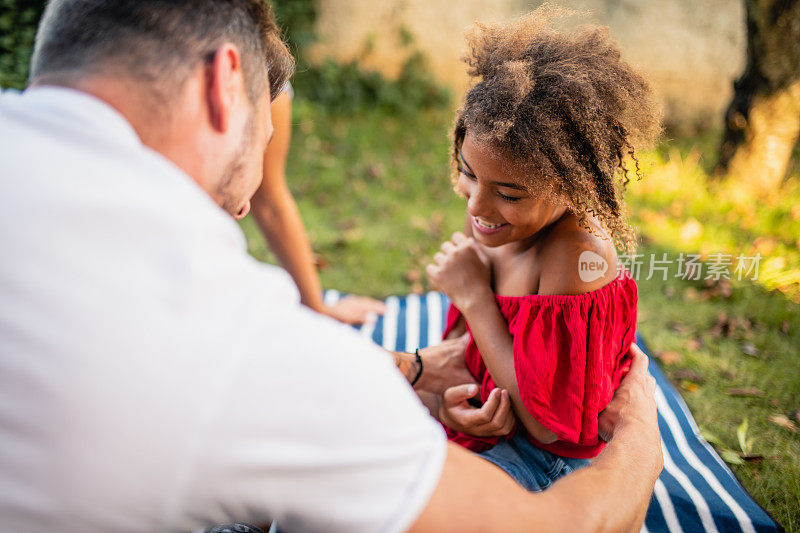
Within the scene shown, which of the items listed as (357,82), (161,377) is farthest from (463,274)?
(357,82)

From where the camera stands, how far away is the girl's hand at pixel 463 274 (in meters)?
2.11

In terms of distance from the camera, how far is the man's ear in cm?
126

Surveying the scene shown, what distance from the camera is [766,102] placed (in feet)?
15.3

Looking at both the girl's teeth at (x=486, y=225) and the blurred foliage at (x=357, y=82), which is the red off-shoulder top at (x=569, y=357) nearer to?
the girl's teeth at (x=486, y=225)

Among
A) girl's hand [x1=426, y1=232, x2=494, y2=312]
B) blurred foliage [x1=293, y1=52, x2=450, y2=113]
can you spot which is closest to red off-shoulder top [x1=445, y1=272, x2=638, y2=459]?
girl's hand [x1=426, y1=232, x2=494, y2=312]

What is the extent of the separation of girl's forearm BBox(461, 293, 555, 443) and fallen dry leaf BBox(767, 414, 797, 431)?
4.96 ft

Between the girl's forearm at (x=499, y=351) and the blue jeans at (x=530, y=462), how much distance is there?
81mm

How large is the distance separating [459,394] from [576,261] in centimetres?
66

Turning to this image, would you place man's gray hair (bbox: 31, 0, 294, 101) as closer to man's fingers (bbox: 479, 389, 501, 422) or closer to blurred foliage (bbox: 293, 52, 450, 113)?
man's fingers (bbox: 479, 389, 501, 422)

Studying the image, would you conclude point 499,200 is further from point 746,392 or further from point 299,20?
point 299,20

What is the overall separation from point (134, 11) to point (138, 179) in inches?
19.7

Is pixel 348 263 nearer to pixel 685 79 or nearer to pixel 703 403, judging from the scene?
pixel 703 403

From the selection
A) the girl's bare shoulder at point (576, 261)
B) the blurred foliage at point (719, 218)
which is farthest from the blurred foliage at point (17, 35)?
the blurred foliage at point (719, 218)

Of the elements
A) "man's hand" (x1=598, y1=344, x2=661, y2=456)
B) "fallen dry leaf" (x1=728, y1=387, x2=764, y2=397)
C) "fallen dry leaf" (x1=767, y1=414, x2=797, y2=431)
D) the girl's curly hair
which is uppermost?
the girl's curly hair
